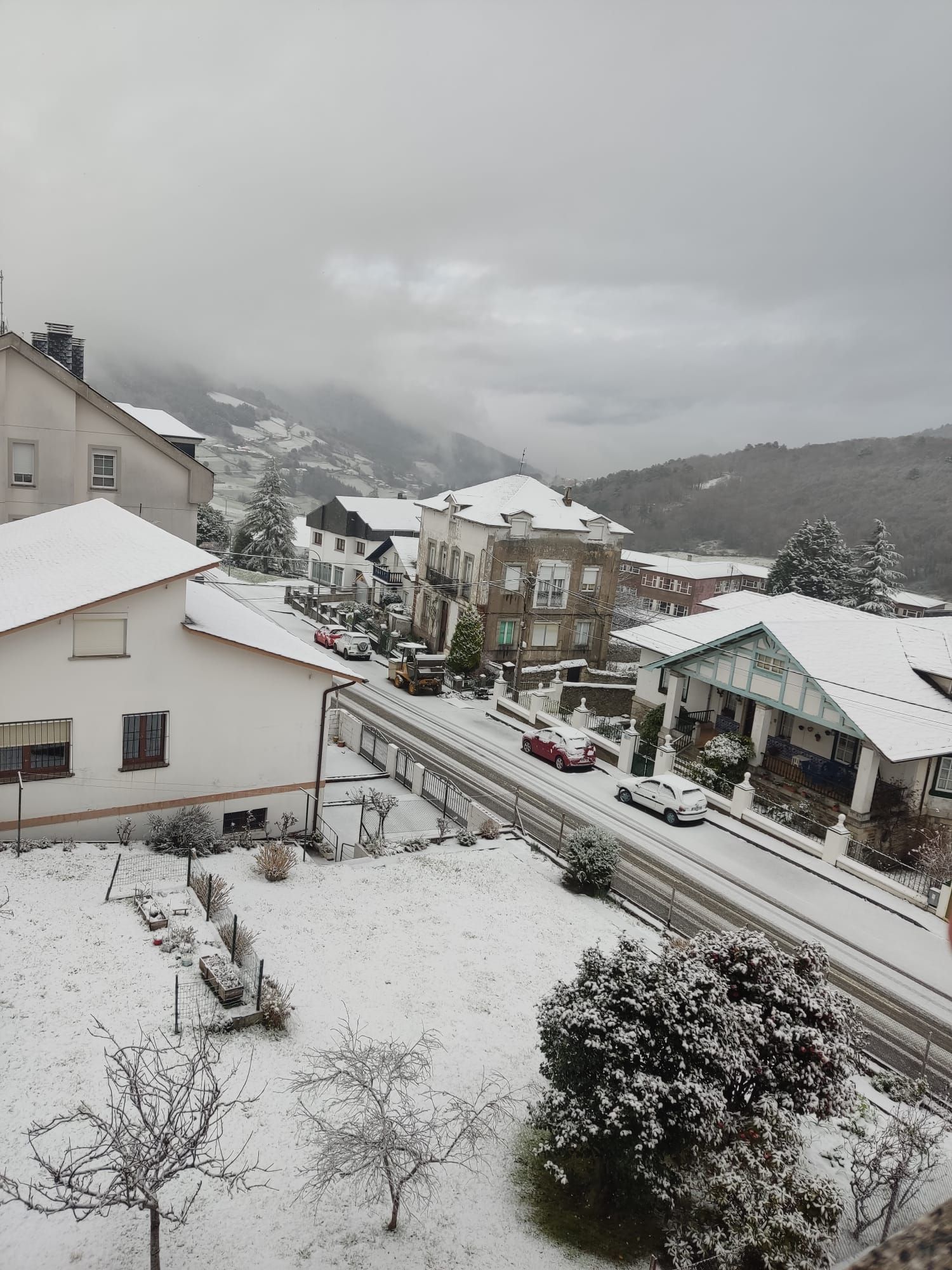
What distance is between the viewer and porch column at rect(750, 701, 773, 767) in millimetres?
31875

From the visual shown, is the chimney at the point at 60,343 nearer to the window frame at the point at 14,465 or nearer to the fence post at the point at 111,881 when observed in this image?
the window frame at the point at 14,465

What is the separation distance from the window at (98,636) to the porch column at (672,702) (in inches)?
930

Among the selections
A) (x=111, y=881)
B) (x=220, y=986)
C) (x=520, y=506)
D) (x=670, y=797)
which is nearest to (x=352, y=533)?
(x=520, y=506)

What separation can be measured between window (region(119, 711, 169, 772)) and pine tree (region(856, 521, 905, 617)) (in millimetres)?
56375

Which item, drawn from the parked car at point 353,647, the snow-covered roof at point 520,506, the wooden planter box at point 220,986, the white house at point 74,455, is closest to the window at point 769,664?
the snow-covered roof at point 520,506

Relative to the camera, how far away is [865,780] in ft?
89.1

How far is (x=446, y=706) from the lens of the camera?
40.0m

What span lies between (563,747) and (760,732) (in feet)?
25.6

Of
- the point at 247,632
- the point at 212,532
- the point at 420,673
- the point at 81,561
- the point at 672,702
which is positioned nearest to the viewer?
the point at 81,561

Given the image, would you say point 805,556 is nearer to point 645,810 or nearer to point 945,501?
point 645,810

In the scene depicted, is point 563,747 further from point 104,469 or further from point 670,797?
point 104,469

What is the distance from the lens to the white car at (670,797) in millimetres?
27078

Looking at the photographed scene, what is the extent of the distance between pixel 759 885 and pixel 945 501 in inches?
5360

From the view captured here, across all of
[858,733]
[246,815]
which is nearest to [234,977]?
[246,815]
